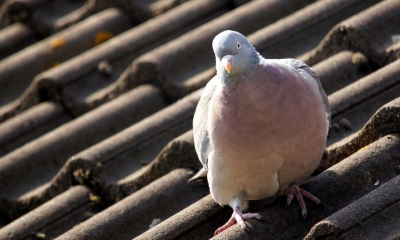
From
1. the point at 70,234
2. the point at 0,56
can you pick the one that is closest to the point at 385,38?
the point at 70,234

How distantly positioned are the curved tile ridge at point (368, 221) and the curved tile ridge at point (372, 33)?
1.11 m

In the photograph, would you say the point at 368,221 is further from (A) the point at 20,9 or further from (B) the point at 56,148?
(A) the point at 20,9

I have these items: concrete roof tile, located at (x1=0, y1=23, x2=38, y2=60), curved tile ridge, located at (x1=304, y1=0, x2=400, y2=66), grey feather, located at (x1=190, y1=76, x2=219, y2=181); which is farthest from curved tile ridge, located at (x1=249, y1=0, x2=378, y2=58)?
concrete roof tile, located at (x1=0, y1=23, x2=38, y2=60)

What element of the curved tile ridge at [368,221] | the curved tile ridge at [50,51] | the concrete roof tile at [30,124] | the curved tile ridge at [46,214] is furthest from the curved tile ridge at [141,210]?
the curved tile ridge at [50,51]

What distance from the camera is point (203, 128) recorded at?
254 centimetres

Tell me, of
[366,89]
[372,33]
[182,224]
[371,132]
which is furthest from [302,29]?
[182,224]

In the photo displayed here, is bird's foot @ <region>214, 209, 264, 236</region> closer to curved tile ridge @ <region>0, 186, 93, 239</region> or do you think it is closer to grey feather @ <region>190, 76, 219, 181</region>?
grey feather @ <region>190, 76, 219, 181</region>

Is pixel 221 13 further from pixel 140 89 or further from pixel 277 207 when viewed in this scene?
pixel 277 207

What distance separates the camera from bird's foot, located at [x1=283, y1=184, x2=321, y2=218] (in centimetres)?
232

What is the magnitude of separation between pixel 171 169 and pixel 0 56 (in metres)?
1.74

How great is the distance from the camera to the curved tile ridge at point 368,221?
1896mm

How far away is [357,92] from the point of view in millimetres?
2680

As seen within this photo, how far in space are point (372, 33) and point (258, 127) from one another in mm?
1001

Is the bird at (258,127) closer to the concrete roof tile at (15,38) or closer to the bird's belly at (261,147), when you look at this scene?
the bird's belly at (261,147)
